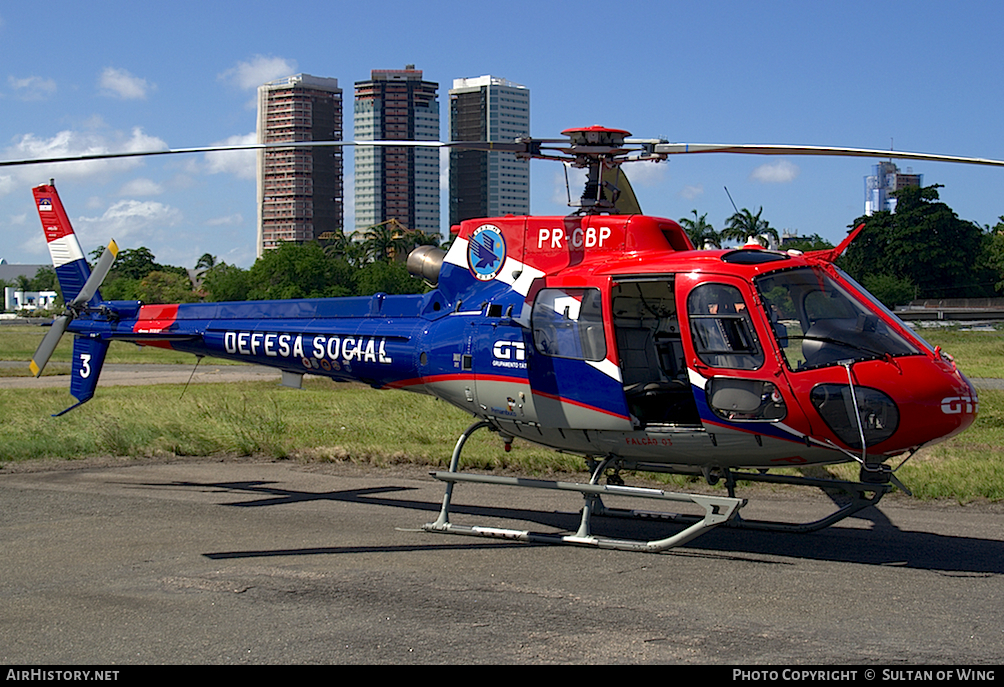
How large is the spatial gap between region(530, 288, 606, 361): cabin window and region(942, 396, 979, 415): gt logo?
116 inches

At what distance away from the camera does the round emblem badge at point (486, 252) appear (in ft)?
33.2

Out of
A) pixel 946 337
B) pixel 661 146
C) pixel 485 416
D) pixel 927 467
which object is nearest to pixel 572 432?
pixel 485 416

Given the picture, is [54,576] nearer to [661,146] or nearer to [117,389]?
[661,146]

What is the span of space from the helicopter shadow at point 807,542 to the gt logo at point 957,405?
1.40 m

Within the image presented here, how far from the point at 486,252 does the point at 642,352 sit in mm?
2005

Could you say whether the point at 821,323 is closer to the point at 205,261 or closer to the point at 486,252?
the point at 486,252

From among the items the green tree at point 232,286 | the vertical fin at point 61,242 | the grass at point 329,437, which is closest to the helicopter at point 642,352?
the grass at point 329,437

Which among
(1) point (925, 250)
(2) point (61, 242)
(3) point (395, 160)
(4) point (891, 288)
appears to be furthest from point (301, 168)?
(2) point (61, 242)

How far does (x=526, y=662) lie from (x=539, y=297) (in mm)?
4261

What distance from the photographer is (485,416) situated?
10016 mm

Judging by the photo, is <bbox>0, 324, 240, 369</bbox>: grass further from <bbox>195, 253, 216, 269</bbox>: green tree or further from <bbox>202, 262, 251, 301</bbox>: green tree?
<bbox>195, 253, 216, 269</bbox>: green tree

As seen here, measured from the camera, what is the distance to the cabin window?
9031mm

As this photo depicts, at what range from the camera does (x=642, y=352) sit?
31.6 feet

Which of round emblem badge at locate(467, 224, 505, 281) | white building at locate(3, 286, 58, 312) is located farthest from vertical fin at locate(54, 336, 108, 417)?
white building at locate(3, 286, 58, 312)
